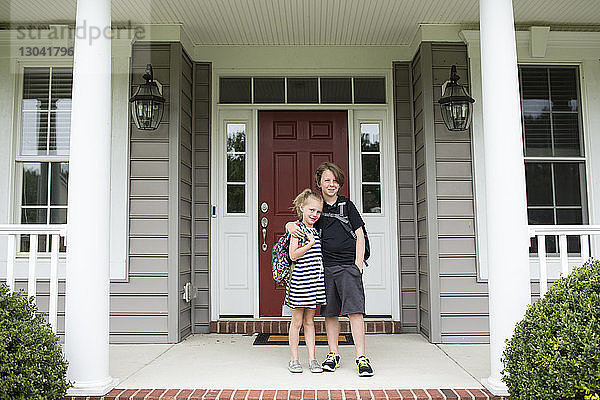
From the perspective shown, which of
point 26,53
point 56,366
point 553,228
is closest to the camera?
point 56,366

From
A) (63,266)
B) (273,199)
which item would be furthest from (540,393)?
(63,266)

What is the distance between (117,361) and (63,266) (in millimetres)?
1388

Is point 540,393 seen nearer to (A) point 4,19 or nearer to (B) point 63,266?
(B) point 63,266

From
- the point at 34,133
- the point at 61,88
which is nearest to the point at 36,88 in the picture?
the point at 61,88

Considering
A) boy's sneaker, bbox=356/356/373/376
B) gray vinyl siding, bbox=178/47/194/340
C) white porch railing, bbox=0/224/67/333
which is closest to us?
white porch railing, bbox=0/224/67/333

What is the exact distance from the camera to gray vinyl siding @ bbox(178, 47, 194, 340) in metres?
4.92

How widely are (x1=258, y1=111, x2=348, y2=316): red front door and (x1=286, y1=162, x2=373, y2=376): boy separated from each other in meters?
1.58

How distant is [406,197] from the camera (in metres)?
5.26

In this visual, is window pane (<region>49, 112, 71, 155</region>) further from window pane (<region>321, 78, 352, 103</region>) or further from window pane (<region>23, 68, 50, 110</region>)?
window pane (<region>321, 78, 352, 103</region>)

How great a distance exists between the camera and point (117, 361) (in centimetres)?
399

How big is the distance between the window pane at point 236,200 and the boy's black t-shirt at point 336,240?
1740 mm

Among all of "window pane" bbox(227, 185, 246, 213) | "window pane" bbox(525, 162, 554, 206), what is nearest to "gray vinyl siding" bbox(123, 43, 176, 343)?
"window pane" bbox(227, 185, 246, 213)

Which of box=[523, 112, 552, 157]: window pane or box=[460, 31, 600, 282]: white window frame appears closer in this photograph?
box=[460, 31, 600, 282]: white window frame

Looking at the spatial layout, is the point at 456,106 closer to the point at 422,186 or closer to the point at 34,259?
the point at 422,186
